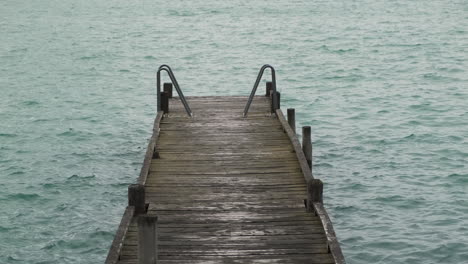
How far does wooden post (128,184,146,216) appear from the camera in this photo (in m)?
16.5

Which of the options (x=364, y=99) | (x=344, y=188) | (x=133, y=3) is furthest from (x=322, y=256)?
(x=133, y=3)

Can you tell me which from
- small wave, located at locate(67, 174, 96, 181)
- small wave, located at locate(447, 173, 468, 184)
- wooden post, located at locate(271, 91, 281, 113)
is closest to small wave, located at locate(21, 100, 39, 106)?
small wave, located at locate(67, 174, 96, 181)

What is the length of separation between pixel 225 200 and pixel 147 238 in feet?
16.5

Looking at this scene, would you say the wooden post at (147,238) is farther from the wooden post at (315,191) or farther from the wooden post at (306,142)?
the wooden post at (306,142)

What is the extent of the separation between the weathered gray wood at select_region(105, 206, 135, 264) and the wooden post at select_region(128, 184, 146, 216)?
5.7 inches

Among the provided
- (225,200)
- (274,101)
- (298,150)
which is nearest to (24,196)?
(274,101)

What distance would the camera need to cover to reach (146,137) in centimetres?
3366

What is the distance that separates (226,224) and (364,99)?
90.5 ft

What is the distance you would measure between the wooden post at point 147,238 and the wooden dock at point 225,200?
0.02 metres

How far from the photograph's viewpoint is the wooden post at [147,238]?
12930 millimetres

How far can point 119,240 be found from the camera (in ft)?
49.2

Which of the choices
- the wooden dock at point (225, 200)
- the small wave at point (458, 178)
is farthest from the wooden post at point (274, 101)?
the small wave at point (458, 178)

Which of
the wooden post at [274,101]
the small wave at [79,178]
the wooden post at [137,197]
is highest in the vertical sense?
the wooden post at [274,101]

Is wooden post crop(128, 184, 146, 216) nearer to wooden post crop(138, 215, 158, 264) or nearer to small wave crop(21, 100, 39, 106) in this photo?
wooden post crop(138, 215, 158, 264)
